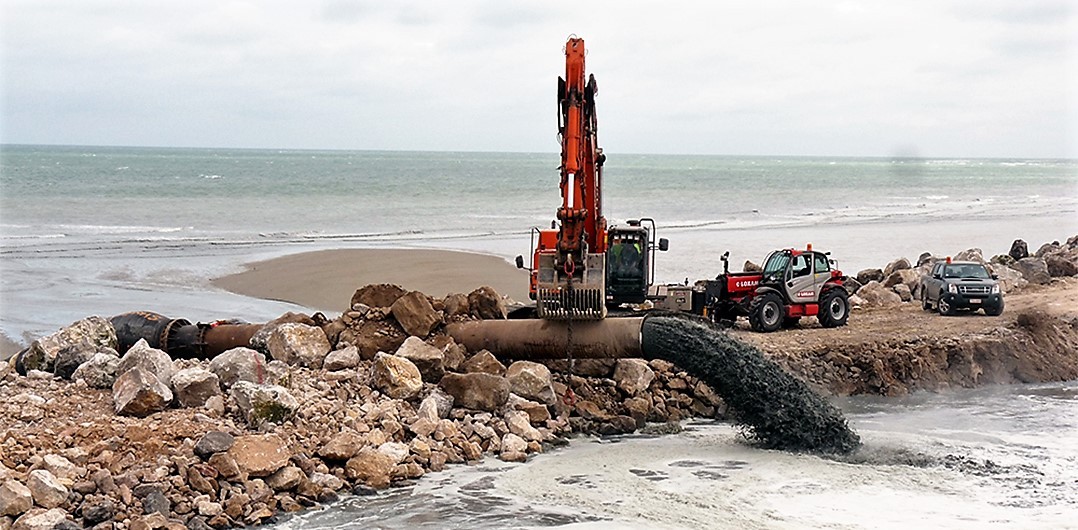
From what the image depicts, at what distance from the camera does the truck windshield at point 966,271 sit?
2292 centimetres

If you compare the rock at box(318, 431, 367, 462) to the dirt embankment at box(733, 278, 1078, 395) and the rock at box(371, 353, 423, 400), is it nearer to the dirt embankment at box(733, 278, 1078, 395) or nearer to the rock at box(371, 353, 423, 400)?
the rock at box(371, 353, 423, 400)

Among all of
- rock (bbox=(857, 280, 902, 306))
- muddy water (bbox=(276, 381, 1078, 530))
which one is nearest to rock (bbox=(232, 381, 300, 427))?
muddy water (bbox=(276, 381, 1078, 530))

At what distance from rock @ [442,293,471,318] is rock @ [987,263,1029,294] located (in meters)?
14.9

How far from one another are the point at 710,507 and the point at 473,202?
5174 centimetres

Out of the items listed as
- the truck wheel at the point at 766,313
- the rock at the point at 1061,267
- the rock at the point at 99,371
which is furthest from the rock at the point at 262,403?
the rock at the point at 1061,267

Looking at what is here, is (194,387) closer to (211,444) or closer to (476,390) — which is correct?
(211,444)

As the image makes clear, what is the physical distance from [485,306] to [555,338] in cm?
153

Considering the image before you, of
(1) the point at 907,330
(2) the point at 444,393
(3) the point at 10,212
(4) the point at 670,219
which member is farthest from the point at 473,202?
(2) the point at 444,393

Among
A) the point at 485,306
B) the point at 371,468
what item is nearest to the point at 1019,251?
the point at 485,306

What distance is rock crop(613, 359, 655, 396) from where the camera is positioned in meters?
16.1

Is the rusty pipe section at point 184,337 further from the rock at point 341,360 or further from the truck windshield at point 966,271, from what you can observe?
the truck windshield at point 966,271

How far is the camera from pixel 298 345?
50.9ft

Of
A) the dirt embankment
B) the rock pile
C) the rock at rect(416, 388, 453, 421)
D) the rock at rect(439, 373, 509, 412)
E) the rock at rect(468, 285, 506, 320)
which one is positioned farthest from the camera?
the dirt embankment

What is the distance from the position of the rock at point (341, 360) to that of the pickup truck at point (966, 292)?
500 inches
